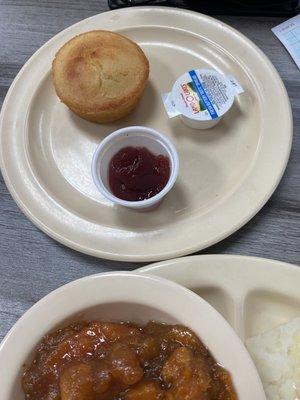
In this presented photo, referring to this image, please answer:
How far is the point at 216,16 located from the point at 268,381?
135 centimetres

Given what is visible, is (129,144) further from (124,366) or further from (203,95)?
(124,366)

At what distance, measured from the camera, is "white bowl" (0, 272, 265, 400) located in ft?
3.65

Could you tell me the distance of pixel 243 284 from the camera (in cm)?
138

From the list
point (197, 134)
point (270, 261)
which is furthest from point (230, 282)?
point (197, 134)

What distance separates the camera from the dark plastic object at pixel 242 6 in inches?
74.5

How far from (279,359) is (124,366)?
0.49 meters

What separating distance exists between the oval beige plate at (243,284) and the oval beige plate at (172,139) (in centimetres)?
11

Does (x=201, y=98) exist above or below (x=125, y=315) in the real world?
above

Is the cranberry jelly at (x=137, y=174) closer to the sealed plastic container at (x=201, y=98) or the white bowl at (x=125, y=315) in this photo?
the sealed plastic container at (x=201, y=98)

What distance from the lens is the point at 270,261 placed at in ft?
4.54

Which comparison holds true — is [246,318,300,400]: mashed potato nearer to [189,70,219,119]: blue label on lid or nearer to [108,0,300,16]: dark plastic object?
[189,70,219,119]: blue label on lid

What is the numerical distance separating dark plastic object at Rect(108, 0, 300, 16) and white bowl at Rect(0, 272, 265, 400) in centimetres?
120

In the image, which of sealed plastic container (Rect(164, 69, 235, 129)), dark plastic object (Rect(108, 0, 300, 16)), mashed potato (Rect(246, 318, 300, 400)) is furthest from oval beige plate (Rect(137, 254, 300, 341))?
dark plastic object (Rect(108, 0, 300, 16))

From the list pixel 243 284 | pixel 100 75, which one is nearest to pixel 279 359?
pixel 243 284
